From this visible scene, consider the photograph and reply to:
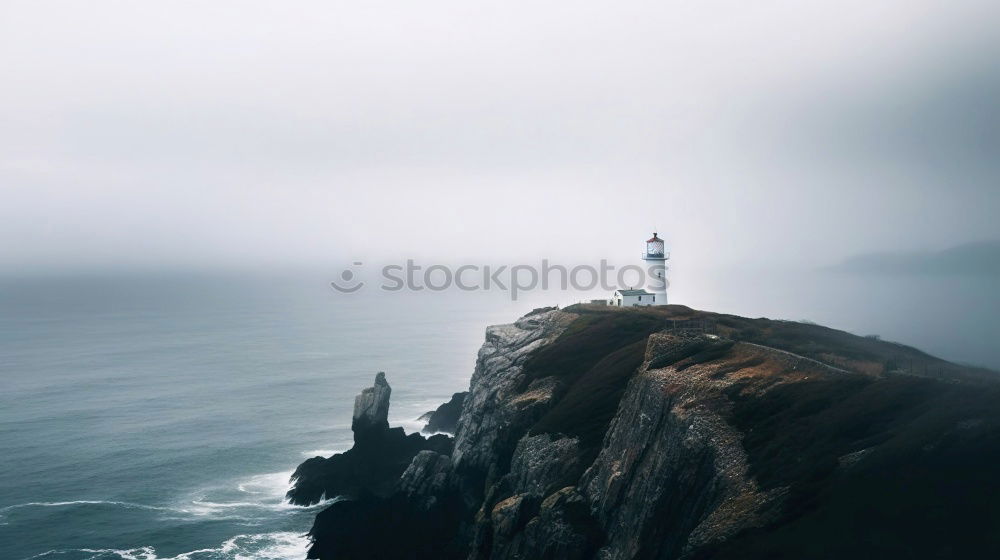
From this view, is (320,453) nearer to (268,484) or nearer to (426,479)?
(268,484)

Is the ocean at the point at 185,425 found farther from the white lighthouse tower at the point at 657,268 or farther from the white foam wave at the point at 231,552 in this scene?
the white lighthouse tower at the point at 657,268

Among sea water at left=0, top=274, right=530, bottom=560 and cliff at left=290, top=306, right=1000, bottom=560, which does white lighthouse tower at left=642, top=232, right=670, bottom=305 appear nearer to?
cliff at left=290, top=306, right=1000, bottom=560

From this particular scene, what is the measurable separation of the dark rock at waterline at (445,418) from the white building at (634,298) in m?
25.9

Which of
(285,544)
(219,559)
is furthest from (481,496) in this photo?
(219,559)

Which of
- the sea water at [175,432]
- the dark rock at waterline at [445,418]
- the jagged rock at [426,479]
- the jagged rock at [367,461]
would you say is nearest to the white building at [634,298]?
the dark rock at waterline at [445,418]

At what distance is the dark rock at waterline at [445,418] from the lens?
92.4 m

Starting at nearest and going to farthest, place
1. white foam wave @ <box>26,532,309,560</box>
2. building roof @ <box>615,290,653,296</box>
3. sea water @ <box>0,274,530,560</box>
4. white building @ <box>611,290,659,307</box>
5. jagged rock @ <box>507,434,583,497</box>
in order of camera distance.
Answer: jagged rock @ <box>507,434,583,497</box>, white foam wave @ <box>26,532,309,560</box>, sea water @ <box>0,274,530,560</box>, white building @ <box>611,290,659,307</box>, building roof @ <box>615,290,653,296</box>

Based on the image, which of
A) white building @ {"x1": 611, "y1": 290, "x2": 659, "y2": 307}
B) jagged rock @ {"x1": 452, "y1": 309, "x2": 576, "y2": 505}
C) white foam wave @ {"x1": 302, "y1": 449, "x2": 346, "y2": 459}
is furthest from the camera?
white building @ {"x1": 611, "y1": 290, "x2": 659, "y2": 307}

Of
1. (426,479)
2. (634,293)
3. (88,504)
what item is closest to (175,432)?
(88,504)

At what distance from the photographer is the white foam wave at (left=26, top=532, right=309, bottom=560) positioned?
180 feet

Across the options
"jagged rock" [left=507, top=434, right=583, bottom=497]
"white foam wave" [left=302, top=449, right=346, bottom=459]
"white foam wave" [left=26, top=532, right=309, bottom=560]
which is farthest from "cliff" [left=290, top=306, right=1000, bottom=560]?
"white foam wave" [left=302, top=449, right=346, bottom=459]

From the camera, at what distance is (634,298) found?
88250 millimetres

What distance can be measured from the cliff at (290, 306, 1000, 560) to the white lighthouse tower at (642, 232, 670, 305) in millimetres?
18494

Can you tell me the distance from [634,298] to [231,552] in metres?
54.4
